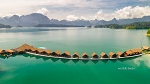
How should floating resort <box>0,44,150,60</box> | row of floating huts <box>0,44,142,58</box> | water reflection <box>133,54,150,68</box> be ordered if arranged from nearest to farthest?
water reflection <box>133,54,150,68</box>
floating resort <box>0,44,150,60</box>
row of floating huts <box>0,44,142,58</box>

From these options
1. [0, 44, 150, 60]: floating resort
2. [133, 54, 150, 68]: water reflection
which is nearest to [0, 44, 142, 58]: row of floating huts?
[0, 44, 150, 60]: floating resort

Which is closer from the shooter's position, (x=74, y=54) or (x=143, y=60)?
(x=143, y=60)

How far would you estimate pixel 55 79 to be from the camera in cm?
2198

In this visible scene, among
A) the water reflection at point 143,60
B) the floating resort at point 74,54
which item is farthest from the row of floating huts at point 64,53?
the water reflection at point 143,60

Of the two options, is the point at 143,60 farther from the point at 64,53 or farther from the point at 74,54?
the point at 64,53

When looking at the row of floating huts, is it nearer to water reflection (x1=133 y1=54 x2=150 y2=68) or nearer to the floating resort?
the floating resort

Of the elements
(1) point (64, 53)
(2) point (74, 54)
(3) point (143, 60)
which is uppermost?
(1) point (64, 53)

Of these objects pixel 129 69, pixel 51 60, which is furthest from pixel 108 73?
pixel 51 60

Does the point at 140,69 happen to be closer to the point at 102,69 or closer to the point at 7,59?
the point at 102,69

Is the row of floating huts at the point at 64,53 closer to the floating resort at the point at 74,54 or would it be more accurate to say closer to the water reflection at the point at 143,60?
the floating resort at the point at 74,54

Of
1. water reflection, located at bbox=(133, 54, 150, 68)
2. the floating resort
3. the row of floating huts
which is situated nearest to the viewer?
water reflection, located at bbox=(133, 54, 150, 68)

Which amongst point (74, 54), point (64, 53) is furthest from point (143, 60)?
point (64, 53)

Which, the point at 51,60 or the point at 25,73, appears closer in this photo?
the point at 25,73

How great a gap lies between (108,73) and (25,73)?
10688mm
